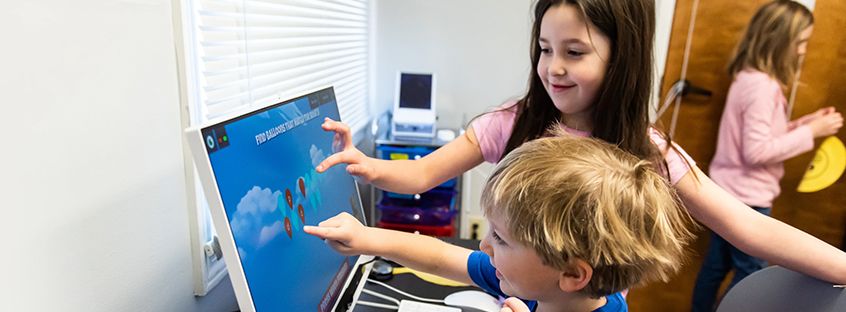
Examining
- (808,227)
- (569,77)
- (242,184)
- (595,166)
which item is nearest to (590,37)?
(569,77)

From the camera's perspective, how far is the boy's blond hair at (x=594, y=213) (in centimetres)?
67

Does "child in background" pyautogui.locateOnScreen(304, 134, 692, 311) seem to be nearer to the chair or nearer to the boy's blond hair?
the boy's blond hair

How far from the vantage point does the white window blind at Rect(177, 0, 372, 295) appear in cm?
100

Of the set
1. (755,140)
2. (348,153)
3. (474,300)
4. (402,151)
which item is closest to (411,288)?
(474,300)

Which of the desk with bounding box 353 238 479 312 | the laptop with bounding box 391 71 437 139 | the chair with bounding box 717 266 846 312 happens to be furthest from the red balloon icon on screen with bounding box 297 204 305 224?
the laptop with bounding box 391 71 437 139

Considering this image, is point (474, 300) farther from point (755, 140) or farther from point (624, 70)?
point (755, 140)

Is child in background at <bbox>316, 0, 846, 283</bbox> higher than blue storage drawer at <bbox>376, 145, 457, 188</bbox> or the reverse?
higher

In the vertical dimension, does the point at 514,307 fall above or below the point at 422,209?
above

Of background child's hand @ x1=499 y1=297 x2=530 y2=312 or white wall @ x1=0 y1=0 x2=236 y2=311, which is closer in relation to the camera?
white wall @ x1=0 y1=0 x2=236 y2=311

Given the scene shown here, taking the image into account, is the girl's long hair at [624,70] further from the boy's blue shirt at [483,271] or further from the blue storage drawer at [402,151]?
the blue storage drawer at [402,151]

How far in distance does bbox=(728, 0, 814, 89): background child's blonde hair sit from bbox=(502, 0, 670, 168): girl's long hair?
4.03 feet

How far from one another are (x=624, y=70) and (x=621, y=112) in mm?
82

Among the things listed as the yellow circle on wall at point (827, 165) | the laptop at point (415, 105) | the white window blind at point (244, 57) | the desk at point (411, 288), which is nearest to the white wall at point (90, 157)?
the white window blind at point (244, 57)

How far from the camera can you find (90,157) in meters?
0.73
